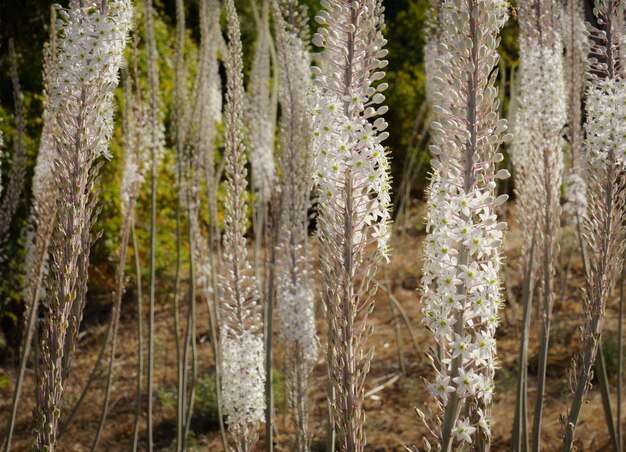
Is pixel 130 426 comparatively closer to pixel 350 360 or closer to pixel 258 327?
pixel 258 327

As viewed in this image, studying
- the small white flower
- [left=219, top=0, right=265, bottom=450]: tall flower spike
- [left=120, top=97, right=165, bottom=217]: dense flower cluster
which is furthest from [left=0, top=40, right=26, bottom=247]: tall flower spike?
the small white flower

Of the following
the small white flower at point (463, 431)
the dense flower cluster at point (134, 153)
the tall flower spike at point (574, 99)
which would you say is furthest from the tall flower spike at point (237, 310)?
the tall flower spike at point (574, 99)

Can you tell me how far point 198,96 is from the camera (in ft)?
17.3

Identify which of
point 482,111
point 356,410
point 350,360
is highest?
point 482,111

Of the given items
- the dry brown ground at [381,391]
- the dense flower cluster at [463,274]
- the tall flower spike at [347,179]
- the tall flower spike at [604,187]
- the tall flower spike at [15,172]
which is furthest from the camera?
the dry brown ground at [381,391]

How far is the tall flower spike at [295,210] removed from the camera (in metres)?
4.49

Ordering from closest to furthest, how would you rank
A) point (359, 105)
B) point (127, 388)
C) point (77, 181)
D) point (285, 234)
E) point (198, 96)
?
point (359, 105)
point (77, 181)
point (285, 234)
point (198, 96)
point (127, 388)

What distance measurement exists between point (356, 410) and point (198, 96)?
10.8 ft

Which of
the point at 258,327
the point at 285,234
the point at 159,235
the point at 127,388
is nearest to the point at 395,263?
the point at 159,235

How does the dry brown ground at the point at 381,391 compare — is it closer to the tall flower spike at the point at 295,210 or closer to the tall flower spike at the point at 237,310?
the tall flower spike at the point at 295,210

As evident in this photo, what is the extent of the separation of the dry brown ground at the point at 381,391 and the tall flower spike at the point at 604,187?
281 centimetres

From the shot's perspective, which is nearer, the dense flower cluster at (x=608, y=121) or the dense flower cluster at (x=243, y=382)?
the dense flower cluster at (x=608, y=121)

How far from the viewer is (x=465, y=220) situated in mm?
2432

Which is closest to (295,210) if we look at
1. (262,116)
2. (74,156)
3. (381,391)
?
(74,156)
